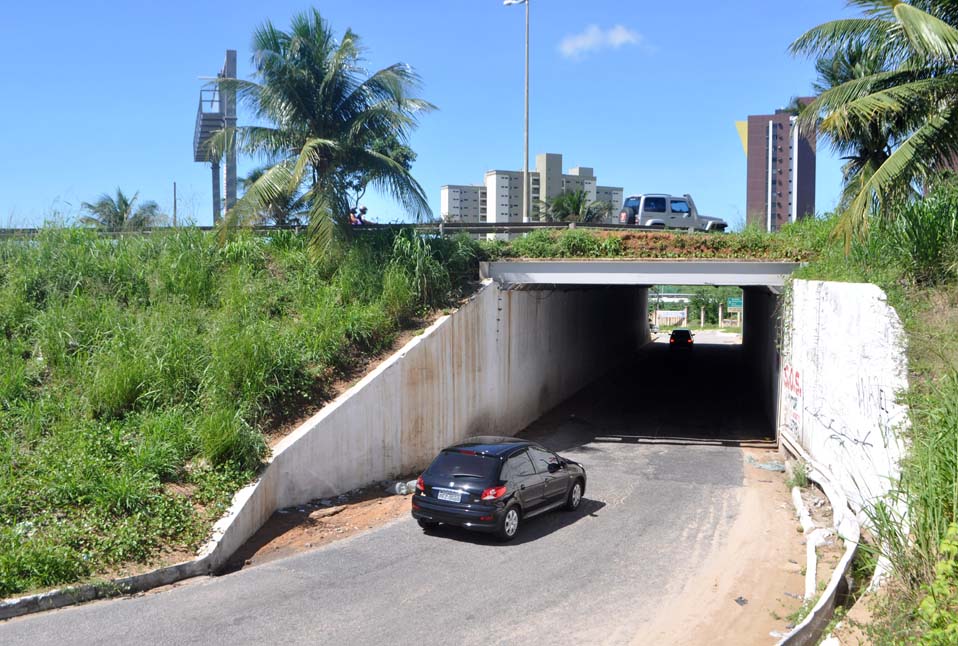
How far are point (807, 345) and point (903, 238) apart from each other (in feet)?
9.58

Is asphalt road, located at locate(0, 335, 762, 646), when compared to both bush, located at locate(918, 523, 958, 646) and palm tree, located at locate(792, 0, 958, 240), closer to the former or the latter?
bush, located at locate(918, 523, 958, 646)

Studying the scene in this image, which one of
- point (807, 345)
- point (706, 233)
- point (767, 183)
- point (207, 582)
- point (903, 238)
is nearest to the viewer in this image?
point (207, 582)

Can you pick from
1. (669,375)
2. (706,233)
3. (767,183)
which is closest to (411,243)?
(706,233)

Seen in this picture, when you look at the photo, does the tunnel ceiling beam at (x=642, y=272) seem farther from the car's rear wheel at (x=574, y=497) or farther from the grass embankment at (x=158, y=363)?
the car's rear wheel at (x=574, y=497)

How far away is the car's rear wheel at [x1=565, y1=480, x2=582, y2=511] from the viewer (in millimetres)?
13000

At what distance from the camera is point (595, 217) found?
43625mm

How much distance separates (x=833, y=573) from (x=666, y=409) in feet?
54.6

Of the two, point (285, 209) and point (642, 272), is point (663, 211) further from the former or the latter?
point (285, 209)

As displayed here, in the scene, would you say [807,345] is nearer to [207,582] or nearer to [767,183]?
[207,582]

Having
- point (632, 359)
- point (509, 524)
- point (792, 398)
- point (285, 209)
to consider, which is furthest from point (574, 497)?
point (632, 359)

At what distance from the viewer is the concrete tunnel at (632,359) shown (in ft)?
62.2

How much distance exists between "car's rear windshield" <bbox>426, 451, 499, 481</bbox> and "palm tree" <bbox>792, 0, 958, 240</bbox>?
6885 millimetres

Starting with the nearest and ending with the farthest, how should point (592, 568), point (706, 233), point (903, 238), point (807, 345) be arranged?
1. point (592, 568)
2. point (903, 238)
3. point (807, 345)
4. point (706, 233)

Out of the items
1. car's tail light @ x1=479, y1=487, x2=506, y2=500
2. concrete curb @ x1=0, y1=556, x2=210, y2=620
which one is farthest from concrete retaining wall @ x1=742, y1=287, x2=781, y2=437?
concrete curb @ x1=0, y1=556, x2=210, y2=620
